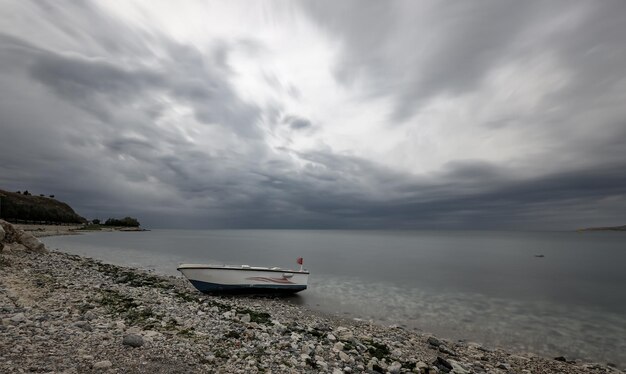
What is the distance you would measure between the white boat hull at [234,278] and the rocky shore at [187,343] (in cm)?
414

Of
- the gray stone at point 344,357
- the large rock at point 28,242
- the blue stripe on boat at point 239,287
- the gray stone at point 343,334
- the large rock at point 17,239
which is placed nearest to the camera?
the gray stone at point 344,357

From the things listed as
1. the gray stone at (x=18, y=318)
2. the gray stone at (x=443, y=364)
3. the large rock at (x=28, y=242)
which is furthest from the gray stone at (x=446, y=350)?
the large rock at (x=28, y=242)

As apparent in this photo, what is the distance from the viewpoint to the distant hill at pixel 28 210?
109250 mm

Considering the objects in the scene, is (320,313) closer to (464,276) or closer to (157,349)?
(157,349)

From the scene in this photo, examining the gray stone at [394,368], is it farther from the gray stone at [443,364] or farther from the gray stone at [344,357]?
the gray stone at [443,364]

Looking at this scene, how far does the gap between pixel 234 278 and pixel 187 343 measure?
41.6 feet

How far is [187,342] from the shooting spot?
9547 millimetres

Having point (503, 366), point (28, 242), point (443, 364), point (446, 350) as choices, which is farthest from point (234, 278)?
point (28, 242)

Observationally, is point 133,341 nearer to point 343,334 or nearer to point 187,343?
point 187,343

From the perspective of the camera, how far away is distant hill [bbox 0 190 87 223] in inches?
4301

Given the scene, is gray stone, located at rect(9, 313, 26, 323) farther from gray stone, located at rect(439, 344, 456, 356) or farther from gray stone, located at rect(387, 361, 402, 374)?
gray stone, located at rect(439, 344, 456, 356)

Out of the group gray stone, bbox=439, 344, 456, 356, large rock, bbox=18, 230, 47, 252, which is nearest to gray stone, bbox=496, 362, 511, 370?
gray stone, bbox=439, 344, 456, 356

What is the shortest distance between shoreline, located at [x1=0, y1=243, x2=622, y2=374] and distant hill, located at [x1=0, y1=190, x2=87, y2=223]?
127 meters

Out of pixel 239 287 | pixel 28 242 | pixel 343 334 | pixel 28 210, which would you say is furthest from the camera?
pixel 28 210
